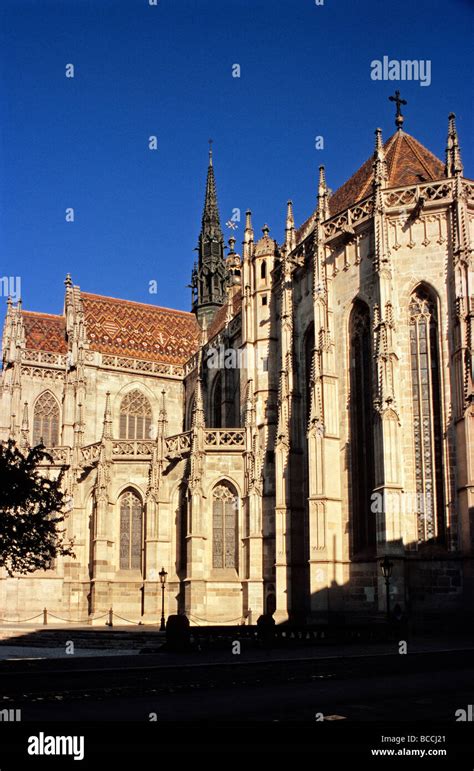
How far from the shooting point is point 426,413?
91.9 feet

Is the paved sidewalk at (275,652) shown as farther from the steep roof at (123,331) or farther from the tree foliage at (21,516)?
the steep roof at (123,331)

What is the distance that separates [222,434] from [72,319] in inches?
661

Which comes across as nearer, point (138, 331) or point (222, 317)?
point (222, 317)

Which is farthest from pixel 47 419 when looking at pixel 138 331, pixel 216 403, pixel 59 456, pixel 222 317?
pixel 222 317

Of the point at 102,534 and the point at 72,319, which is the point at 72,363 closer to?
the point at 72,319

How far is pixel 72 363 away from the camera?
155ft

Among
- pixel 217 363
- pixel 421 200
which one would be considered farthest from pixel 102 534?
pixel 421 200

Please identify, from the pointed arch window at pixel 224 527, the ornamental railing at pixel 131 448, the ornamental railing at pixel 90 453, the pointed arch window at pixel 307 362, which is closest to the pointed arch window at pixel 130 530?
the ornamental railing at pixel 131 448

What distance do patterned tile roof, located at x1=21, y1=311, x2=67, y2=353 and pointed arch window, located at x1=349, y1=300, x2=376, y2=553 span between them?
23.2m

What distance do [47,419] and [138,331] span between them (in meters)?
8.06

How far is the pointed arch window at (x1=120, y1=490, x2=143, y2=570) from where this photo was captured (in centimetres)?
3759

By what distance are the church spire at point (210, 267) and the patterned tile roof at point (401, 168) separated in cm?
2419

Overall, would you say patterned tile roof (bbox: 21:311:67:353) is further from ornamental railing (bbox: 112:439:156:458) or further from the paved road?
the paved road

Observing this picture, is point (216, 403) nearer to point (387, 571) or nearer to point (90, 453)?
point (90, 453)
